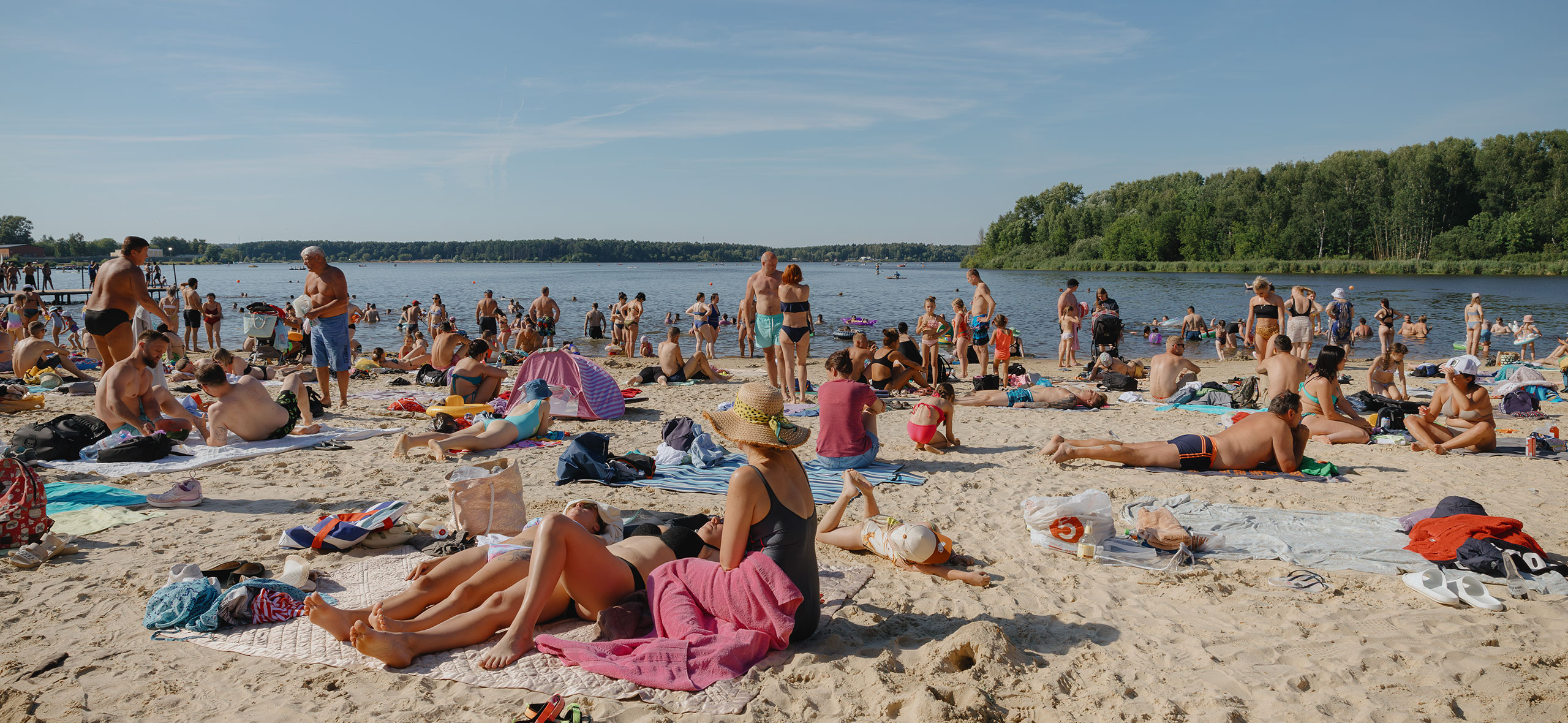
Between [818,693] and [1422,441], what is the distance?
21.7ft

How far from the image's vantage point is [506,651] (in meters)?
2.95

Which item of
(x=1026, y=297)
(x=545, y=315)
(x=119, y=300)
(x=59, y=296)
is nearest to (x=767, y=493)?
(x=119, y=300)

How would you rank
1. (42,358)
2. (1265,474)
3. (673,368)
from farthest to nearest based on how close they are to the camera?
(673,368) → (42,358) → (1265,474)

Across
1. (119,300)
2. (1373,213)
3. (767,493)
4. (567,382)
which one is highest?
(1373,213)

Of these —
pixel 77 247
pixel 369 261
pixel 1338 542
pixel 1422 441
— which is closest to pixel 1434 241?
pixel 1422 441

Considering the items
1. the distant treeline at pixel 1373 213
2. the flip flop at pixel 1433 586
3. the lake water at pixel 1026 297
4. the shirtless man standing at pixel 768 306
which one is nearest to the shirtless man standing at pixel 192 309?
the lake water at pixel 1026 297

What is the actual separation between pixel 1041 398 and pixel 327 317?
782 centimetres

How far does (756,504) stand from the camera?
9.76 feet

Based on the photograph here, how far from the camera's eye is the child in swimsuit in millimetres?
6930

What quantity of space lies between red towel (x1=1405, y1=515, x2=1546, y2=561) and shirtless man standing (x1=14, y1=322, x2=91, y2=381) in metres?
13.7

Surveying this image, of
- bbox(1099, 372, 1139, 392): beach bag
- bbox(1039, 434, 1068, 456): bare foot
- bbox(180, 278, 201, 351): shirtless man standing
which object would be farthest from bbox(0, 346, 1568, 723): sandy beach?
bbox(180, 278, 201, 351): shirtless man standing

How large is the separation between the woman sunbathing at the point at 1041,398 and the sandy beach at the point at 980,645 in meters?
3.98

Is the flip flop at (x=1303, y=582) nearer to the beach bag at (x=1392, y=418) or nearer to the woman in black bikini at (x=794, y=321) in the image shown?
the beach bag at (x=1392, y=418)

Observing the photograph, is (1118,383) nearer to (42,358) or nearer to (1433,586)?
(1433,586)
